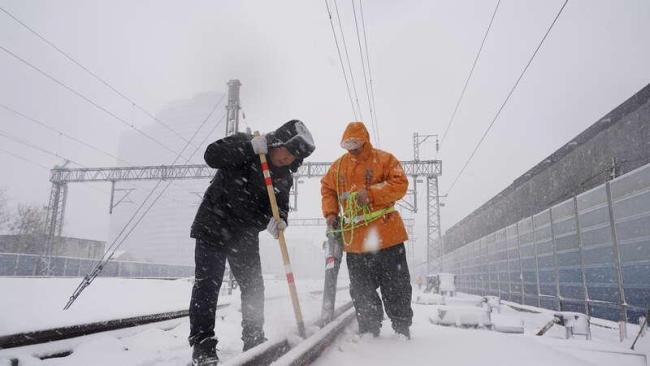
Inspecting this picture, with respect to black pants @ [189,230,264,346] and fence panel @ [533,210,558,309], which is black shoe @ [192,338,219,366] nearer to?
black pants @ [189,230,264,346]

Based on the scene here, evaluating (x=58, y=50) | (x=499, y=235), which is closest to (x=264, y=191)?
(x=499, y=235)

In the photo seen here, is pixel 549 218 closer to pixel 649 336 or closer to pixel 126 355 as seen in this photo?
pixel 649 336

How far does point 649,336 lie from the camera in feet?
12.3

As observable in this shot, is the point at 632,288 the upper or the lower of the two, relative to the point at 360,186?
lower

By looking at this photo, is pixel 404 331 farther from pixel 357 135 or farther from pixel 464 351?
pixel 357 135

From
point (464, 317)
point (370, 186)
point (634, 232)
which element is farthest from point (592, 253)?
point (370, 186)

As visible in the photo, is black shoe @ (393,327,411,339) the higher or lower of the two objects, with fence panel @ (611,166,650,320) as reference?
lower

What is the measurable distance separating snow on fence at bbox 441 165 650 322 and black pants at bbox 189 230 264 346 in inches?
217

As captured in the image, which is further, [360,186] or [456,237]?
[456,237]

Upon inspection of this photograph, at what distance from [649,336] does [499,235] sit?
1066 cm

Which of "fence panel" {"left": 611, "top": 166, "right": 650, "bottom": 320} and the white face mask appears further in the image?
"fence panel" {"left": 611, "top": 166, "right": 650, "bottom": 320}

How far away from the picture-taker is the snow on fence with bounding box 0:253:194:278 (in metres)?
22.6

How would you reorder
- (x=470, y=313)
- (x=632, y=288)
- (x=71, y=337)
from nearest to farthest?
(x=71, y=337) < (x=470, y=313) < (x=632, y=288)

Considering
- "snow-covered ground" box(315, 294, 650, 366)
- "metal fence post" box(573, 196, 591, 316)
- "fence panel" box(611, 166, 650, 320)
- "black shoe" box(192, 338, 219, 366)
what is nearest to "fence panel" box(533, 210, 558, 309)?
"metal fence post" box(573, 196, 591, 316)
